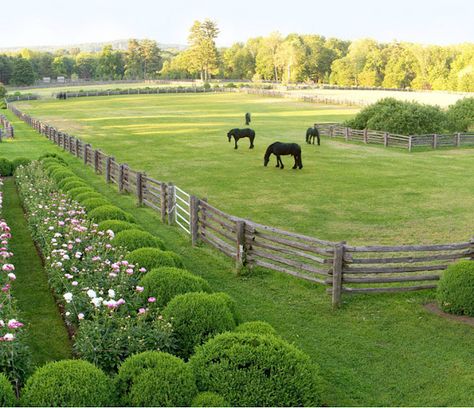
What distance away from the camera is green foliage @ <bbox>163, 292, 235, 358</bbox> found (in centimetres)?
696

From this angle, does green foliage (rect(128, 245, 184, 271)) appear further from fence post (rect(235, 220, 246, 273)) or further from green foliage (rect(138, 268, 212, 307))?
fence post (rect(235, 220, 246, 273))

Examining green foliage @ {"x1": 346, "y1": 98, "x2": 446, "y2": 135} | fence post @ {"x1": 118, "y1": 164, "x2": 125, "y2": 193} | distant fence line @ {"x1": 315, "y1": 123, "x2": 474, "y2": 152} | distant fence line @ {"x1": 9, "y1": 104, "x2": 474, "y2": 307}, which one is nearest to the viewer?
distant fence line @ {"x1": 9, "y1": 104, "x2": 474, "y2": 307}

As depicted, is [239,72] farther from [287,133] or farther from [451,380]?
[451,380]

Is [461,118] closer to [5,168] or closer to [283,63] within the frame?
[5,168]

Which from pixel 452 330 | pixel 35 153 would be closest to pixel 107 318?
pixel 452 330

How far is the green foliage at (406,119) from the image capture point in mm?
34344

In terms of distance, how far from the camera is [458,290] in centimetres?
895

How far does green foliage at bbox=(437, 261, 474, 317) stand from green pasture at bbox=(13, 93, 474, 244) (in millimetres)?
4138

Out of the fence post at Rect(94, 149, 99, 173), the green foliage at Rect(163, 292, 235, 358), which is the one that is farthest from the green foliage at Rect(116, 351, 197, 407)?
the fence post at Rect(94, 149, 99, 173)

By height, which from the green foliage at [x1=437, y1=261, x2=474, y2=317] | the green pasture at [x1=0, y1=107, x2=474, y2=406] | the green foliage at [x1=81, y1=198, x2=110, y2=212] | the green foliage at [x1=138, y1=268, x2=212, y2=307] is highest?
the green foliage at [x1=81, y1=198, x2=110, y2=212]

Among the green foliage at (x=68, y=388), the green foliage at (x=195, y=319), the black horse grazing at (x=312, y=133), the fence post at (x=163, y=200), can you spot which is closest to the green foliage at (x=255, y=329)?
the green foliage at (x=195, y=319)

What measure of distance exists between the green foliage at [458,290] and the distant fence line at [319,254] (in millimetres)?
622

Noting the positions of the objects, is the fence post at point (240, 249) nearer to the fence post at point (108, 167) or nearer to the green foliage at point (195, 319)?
the green foliage at point (195, 319)

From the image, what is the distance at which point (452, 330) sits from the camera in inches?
340
